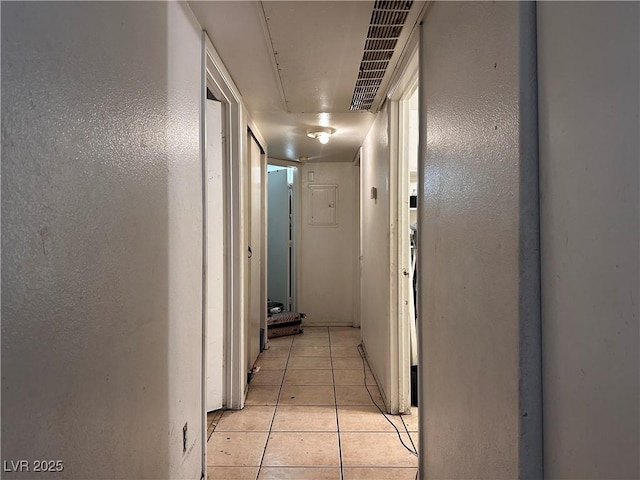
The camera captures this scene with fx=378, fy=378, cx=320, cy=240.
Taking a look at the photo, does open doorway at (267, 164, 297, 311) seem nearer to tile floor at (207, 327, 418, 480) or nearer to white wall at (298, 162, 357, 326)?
white wall at (298, 162, 357, 326)

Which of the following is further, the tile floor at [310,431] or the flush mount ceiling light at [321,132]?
the flush mount ceiling light at [321,132]

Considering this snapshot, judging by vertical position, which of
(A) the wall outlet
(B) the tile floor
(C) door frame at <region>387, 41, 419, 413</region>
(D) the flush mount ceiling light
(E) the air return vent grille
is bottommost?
(B) the tile floor

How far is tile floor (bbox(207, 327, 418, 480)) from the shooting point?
6.27ft

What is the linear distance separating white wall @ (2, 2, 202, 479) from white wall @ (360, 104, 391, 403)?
1.47 m

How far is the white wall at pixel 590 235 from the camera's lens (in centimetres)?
57

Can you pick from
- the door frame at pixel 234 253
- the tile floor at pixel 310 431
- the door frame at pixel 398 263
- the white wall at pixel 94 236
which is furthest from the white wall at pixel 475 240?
the door frame at pixel 234 253

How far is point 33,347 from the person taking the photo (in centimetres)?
69

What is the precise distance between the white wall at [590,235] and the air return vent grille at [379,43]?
88 centimetres

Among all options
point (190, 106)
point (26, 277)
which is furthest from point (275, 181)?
point (26, 277)

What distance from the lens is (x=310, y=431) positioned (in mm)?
2293

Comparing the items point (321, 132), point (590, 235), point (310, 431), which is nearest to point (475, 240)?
point (590, 235)

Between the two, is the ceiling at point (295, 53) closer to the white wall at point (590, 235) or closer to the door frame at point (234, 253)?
the door frame at point (234, 253)

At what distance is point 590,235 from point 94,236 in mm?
1013

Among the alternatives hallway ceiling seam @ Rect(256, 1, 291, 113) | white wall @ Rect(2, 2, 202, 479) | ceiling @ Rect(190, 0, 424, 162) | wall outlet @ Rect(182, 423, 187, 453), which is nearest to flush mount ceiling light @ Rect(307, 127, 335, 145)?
ceiling @ Rect(190, 0, 424, 162)
